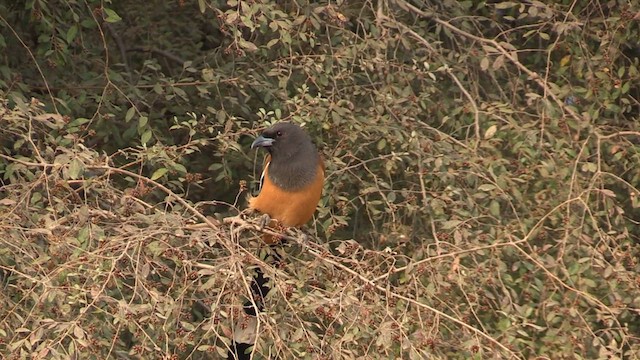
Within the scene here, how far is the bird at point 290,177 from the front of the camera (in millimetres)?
5578

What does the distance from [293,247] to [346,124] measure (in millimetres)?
755

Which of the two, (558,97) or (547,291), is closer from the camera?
(547,291)

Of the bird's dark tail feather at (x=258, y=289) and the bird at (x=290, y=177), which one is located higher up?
the bird's dark tail feather at (x=258, y=289)

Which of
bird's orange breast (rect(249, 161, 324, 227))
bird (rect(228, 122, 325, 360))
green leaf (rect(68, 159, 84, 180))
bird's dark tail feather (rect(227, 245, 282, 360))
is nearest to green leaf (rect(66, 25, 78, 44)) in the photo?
bird (rect(228, 122, 325, 360))

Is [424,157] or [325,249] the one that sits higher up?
[325,249]

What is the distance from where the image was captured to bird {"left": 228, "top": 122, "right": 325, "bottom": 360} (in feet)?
18.3

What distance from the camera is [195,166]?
665 centimetres

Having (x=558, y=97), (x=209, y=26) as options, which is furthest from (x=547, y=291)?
(x=209, y=26)

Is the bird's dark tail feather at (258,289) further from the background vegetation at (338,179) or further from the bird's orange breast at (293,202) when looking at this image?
the bird's orange breast at (293,202)

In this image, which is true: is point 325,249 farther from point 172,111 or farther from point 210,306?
point 172,111

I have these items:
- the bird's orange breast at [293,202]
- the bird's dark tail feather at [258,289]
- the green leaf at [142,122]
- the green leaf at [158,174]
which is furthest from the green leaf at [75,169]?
the bird's orange breast at [293,202]

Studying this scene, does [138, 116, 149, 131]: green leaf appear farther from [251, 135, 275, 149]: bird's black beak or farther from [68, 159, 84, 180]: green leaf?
[68, 159, 84, 180]: green leaf

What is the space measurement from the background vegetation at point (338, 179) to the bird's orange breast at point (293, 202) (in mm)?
71

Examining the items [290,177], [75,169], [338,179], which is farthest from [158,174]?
[338,179]
